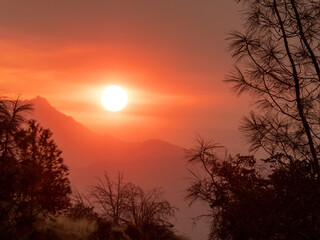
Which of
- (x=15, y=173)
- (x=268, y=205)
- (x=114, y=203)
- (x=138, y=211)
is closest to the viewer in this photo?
(x=268, y=205)

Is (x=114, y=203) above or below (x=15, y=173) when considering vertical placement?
below

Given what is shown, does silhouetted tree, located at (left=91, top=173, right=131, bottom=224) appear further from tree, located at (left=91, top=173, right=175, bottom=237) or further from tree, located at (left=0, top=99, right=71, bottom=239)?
tree, located at (left=0, top=99, right=71, bottom=239)

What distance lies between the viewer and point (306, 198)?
31.1 ft

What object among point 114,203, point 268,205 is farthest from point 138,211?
point 268,205

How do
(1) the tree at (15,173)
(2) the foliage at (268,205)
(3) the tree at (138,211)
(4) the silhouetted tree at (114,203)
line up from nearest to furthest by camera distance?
(2) the foliage at (268,205) → (1) the tree at (15,173) → (3) the tree at (138,211) → (4) the silhouetted tree at (114,203)

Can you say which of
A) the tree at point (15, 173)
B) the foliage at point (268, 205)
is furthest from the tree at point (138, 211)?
the tree at point (15, 173)

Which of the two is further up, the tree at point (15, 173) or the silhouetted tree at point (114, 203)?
the tree at point (15, 173)

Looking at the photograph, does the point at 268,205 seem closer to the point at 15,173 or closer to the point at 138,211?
the point at 15,173

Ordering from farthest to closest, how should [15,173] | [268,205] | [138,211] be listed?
[138,211] → [15,173] → [268,205]

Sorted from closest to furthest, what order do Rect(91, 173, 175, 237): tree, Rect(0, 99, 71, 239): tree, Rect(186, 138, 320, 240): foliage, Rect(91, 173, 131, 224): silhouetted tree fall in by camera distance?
Rect(186, 138, 320, 240): foliage → Rect(0, 99, 71, 239): tree → Rect(91, 173, 175, 237): tree → Rect(91, 173, 131, 224): silhouetted tree

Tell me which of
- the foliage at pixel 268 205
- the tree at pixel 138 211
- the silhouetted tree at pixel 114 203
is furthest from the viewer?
the silhouetted tree at pixel 114 203

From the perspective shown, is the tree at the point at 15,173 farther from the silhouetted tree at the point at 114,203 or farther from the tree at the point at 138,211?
the silhouetted tree at the point at 114,203

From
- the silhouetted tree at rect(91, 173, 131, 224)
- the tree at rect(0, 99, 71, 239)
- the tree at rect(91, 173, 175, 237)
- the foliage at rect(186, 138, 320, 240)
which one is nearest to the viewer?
the foliage at rect(186, 138, 320, 240)

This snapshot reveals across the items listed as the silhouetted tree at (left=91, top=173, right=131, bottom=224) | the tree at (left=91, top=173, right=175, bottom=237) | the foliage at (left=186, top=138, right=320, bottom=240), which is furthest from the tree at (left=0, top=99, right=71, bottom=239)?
the silhouetted tree at (left=91, top=173, right=131, bottom=224)
